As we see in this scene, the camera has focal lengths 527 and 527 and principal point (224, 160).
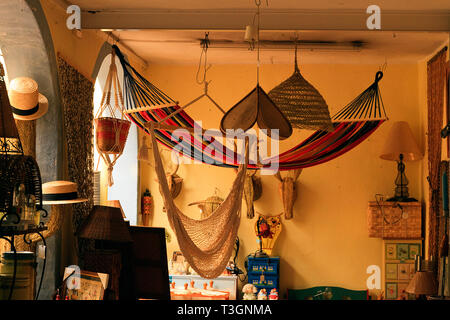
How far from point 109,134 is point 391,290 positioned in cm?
327

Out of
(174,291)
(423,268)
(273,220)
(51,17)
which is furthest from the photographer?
(273,220)

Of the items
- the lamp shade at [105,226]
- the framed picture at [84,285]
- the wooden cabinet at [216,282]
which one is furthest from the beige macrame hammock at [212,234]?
the wooden cabinet at [216,282]

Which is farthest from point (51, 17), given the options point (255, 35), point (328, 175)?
point (328, 175)

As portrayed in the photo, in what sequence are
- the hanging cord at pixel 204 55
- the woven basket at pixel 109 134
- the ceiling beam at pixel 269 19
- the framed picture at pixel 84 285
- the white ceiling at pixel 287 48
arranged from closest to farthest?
the framed picture at pixel 84 285 → the woven basket at pixel 109 134 → the ceiling beam at pixel 269 19 → the white ceiling at pixel 287 48 → the hanging cord at pixel 204 55

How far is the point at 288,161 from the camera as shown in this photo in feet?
14.3

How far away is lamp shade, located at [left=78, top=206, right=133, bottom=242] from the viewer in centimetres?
310

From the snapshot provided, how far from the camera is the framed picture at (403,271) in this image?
5.14m

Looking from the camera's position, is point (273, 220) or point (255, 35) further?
point (273, 220)

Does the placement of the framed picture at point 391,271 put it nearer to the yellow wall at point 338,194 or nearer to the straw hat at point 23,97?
the yellow wall at point 338,194

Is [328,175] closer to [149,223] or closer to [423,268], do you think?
[423,268]

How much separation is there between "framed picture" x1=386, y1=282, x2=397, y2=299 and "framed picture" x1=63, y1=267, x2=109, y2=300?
3.16m

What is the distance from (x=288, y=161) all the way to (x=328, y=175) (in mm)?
1219

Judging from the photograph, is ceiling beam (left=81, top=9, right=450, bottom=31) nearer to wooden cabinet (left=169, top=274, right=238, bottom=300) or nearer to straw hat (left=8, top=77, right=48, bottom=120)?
straw hat (left=8, top=77, right=48, bottom=120)

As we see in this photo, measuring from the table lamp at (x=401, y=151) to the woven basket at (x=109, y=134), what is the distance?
9.15 ft
